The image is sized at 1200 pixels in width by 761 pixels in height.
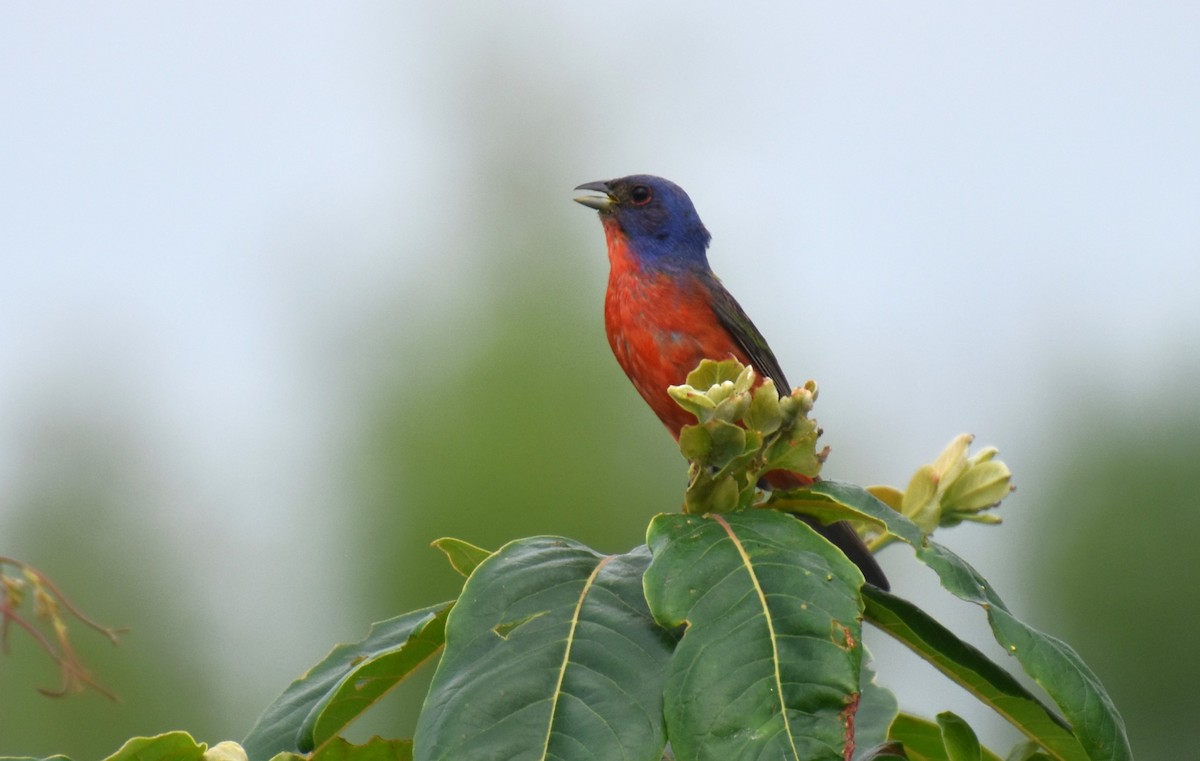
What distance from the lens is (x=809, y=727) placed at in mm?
1886

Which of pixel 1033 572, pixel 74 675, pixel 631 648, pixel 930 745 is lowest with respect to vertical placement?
pixel 1033 572

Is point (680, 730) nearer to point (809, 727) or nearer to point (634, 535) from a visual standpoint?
point (809, 727)

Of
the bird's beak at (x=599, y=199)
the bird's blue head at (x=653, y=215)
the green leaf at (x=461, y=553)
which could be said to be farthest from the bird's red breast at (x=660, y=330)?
the green leaf at (x=461, y=553)

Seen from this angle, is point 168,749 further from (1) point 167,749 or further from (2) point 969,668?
(2) point 969,668

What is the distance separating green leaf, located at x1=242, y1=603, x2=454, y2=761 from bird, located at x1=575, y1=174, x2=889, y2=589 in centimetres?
180

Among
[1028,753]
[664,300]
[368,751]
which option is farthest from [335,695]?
[664,300]

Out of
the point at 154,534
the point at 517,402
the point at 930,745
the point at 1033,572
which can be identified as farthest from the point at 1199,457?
the point at 930,745

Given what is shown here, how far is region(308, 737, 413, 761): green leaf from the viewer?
2.36 meters

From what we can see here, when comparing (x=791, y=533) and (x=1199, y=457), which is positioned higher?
(x=791, y=533)

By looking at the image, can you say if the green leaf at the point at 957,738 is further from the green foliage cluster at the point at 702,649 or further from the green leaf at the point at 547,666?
the green leaf at the point at 547,666

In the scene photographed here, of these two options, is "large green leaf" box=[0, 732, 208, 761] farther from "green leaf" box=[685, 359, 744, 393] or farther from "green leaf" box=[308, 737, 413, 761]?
"green leaf" box=[685, 359, 744, 393]

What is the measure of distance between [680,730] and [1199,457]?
15650 millimetres

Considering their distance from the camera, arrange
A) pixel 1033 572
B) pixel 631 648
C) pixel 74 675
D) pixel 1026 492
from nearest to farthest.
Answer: pixel 631 648 < pixel 74 675 < pixel 1033 572 < pixel 1026 492

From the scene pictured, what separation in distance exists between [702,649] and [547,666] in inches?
8.8
